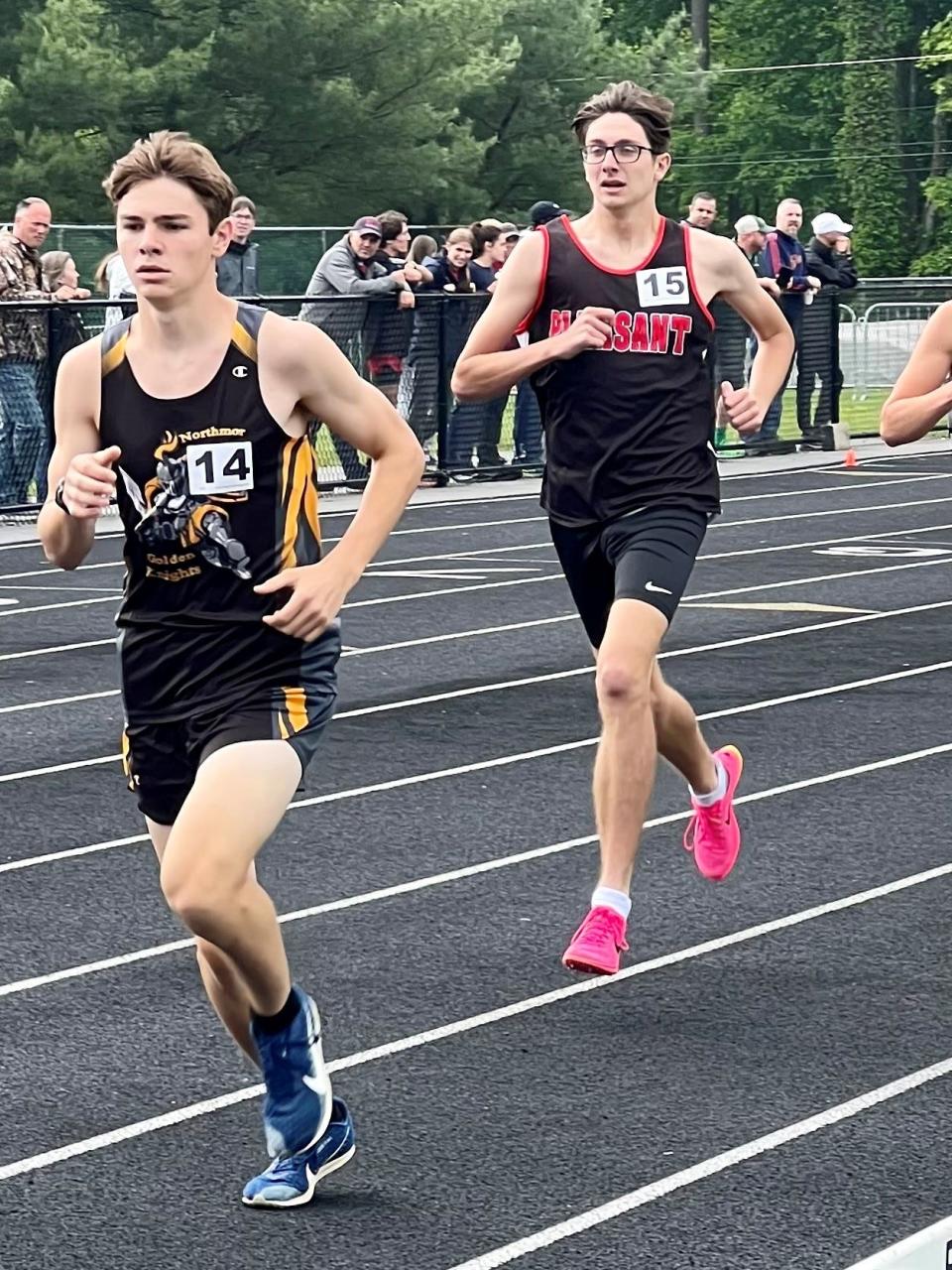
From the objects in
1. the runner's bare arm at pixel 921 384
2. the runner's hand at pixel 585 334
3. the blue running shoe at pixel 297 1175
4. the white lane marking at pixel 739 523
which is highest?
the runner's hand at pixel 585 334

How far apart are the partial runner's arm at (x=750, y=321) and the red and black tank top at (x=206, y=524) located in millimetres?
2473

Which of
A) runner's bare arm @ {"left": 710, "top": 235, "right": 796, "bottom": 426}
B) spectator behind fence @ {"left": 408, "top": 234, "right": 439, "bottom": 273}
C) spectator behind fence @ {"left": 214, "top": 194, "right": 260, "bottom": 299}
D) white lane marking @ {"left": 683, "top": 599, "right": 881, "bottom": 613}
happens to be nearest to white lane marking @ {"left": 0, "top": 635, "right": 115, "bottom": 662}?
white lane marking @ {"left": 683, "top": 599, "right": 881, "bottom": 613}

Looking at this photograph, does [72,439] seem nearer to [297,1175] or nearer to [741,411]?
[297,1175]

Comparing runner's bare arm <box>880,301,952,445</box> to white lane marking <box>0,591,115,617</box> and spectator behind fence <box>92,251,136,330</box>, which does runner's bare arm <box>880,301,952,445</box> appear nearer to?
white lane marking <box>0,591,115,617</box>

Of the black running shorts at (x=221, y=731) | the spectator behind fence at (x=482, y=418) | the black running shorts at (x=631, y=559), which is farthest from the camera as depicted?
the spectator behind fence at (x=482, y=418)

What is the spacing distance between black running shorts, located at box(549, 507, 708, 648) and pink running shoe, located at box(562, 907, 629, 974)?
935 millimetres

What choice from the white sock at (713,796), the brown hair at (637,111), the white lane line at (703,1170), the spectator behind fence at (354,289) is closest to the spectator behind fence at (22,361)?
the spectator behind fence at (354,289)

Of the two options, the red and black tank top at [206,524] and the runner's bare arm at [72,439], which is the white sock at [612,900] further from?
the runner's bare arm at [72,439]

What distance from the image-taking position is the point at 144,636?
4.99m

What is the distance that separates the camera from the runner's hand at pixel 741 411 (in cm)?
717

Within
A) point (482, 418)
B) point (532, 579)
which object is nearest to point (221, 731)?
point (532, 579)

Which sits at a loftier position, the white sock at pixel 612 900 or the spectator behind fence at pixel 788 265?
the spectator behind fence at pixel 788 265

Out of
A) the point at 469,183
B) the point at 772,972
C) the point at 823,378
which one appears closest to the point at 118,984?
the point at 772,972

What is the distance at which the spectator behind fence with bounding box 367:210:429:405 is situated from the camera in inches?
763
